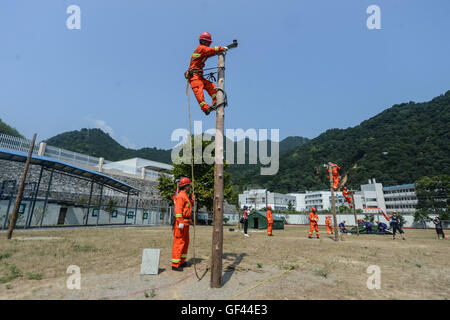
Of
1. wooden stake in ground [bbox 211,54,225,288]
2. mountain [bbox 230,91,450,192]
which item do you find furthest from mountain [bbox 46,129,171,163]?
wooden stake in ground [bbox 211,54,225,288]

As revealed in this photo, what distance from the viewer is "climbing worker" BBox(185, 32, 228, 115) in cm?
539

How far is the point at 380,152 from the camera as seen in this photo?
103 meters

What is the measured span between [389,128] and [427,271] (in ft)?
460

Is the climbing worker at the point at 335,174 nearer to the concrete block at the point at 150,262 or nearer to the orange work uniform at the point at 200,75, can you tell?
the orange work uniform at the point at 200,75

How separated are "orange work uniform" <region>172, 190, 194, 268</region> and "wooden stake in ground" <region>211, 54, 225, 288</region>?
1.40 meters

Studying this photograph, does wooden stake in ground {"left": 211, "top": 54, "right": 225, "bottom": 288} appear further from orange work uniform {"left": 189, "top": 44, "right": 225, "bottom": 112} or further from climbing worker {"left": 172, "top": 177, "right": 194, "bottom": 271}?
climbing worker {"left": 172, "top": 177, "right": 194, "bottom": 271}

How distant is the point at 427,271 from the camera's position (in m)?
5.39

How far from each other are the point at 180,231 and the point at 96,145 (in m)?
93.8

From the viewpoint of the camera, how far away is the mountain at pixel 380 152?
87.8m

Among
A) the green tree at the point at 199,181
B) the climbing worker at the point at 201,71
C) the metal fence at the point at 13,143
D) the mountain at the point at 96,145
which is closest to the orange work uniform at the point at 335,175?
the climbing worker at the point at 201,71

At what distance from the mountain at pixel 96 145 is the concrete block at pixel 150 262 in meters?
81.0
